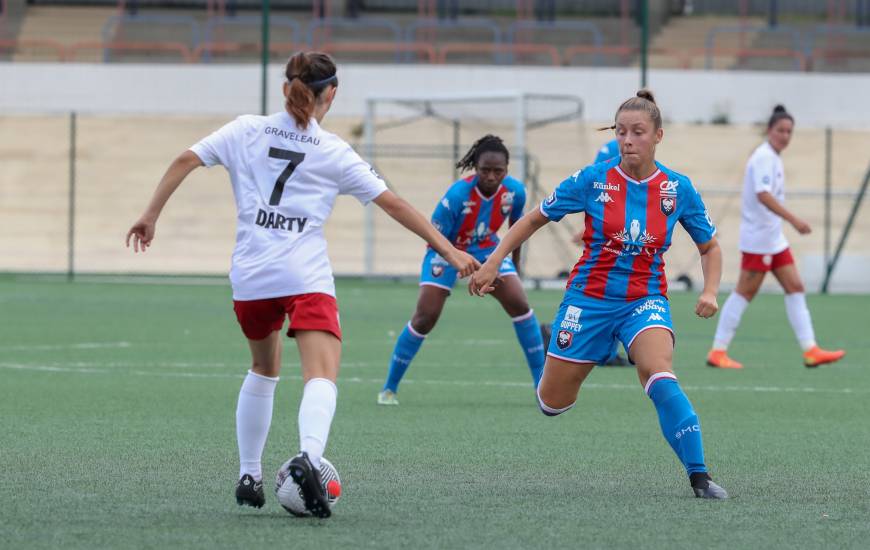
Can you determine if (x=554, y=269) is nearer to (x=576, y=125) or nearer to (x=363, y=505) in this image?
(x=576, y=125)

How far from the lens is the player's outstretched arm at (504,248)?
6.88 m

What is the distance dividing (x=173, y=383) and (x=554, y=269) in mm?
18189

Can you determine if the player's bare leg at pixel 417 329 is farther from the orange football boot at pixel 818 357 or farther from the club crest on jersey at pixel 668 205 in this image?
the orange football boot at pixel 818 357

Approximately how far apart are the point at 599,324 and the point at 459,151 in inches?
840

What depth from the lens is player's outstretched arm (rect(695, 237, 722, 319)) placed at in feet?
22.2

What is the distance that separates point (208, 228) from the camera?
105 ft

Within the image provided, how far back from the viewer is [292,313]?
6.04m

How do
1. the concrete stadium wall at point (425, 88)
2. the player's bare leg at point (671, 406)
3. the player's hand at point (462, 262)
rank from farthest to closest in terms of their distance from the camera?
the concrete stadium wall at point (425, 88) → the player's bare leg at point (671, 406) → the player's hand at point (462, 262)

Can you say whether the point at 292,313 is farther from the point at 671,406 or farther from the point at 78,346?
the point at 78,346

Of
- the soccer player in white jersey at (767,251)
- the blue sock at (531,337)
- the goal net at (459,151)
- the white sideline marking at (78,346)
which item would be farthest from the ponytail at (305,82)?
the goal net at (459,151)

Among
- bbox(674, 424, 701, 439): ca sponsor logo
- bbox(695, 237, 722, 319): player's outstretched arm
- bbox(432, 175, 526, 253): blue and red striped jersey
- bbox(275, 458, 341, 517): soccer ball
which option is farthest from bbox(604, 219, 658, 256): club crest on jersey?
bbox(432, 175, 526, 253): blue and red striped jersey

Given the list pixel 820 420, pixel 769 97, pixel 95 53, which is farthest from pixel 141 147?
pixel 820 420

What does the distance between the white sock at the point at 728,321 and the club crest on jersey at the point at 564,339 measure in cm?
615

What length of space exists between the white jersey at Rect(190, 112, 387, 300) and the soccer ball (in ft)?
2.20
